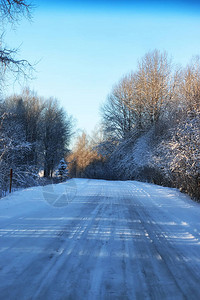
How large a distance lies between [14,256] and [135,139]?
800 inches

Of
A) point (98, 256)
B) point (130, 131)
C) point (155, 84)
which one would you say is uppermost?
point (155, 84)

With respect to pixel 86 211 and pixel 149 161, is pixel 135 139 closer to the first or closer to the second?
pixel 149 161

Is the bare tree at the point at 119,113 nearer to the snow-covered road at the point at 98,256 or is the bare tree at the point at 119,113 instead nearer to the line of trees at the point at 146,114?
the line of trees at the point at 146,114

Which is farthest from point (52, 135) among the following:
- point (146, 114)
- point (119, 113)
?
point (146, 114)

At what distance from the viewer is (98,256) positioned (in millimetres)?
2936

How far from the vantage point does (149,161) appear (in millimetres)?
16453

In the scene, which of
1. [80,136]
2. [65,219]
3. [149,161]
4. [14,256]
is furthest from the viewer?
[80,136]

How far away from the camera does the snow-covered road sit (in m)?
2.17

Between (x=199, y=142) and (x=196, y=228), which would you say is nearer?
(x=196, y=228)

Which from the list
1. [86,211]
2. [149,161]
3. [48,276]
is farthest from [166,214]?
[149,161]

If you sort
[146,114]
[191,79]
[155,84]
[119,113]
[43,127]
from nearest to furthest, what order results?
[191,79]
[155,84]
[146,114]
[119,113]
[43,127]

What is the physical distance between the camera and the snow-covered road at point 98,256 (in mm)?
2170

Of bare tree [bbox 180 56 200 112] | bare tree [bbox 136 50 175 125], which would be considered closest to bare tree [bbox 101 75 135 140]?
bare tree [bbox 136 50 175 125]

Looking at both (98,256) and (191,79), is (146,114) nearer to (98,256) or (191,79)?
(191,79)
